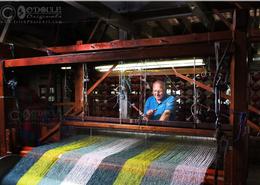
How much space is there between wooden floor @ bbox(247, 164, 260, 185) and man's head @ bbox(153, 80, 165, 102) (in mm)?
1470

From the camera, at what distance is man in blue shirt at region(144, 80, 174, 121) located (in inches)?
97.7

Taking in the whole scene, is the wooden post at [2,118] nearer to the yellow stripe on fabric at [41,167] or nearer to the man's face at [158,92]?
the yellow stripe on fabric at [41,167]

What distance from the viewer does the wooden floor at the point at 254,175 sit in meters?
2.90

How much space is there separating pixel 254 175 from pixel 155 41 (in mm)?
2502

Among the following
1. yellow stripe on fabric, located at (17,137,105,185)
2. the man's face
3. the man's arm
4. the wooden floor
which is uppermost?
the man's face

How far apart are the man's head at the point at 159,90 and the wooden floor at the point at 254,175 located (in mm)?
1470

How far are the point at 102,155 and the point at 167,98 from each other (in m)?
1.15

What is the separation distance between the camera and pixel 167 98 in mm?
2658

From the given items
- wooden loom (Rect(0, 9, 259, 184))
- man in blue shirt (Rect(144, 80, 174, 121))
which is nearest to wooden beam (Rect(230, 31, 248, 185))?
wooden loom (Rect(0, 9, 259, 184))

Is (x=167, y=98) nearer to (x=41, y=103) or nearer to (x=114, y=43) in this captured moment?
(x=114, y=43)

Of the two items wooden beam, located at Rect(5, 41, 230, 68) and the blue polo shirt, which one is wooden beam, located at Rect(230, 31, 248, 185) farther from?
the blue polo shirt

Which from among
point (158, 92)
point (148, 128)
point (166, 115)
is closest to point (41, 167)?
point (148, 128)

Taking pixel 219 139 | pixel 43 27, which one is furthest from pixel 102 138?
pixel 43 27

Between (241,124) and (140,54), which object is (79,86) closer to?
(140,54)
